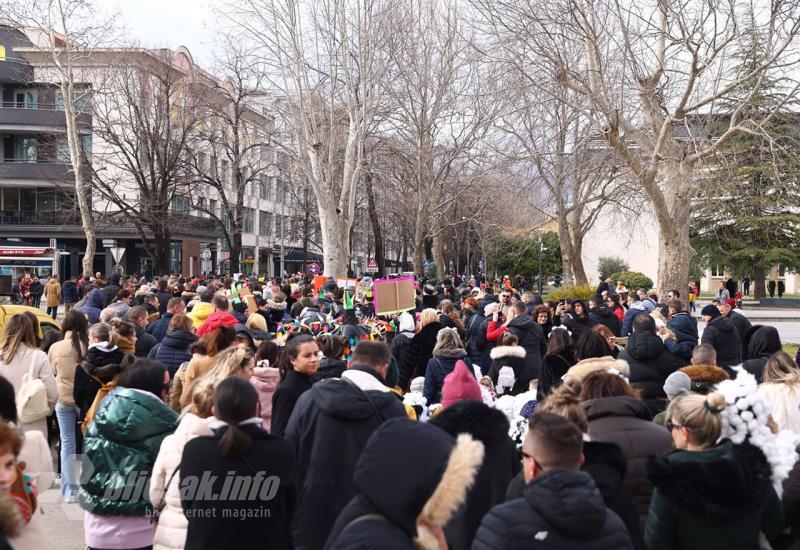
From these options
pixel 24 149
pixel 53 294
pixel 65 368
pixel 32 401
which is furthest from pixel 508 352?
pixel 24 149

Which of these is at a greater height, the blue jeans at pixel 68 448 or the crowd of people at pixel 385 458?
the crowd of people at pixel 385 458

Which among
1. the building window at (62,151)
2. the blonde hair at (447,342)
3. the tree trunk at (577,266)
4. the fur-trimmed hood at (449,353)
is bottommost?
the fur-trimmed hood at (449,353)

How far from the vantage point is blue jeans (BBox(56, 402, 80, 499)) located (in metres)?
8.06

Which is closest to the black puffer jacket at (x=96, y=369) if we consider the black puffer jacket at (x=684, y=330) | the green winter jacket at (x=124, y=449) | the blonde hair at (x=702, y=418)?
the green winter jacket at (x=124, y=449)

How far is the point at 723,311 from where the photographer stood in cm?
1273

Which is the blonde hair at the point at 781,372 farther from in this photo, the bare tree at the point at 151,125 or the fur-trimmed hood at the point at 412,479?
the bare tree at the point at 151,125

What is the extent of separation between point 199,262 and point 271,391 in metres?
59.4

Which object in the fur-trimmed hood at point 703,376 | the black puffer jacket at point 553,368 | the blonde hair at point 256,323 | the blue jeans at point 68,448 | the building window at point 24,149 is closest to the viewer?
the fur-trimmed hood at point 703,376

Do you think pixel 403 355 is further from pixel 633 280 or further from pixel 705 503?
pixel 633 280

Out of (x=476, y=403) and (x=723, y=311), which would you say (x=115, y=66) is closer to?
(x=723, y=311)

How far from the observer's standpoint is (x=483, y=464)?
15.1ft

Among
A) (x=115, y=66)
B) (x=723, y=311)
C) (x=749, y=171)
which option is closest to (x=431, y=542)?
(x=723, y=311)

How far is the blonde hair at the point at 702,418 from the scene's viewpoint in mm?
3980

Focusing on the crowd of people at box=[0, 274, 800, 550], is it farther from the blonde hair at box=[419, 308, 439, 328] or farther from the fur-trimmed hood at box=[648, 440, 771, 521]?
the blonde hair at box=[419, 308, 439, 328]
